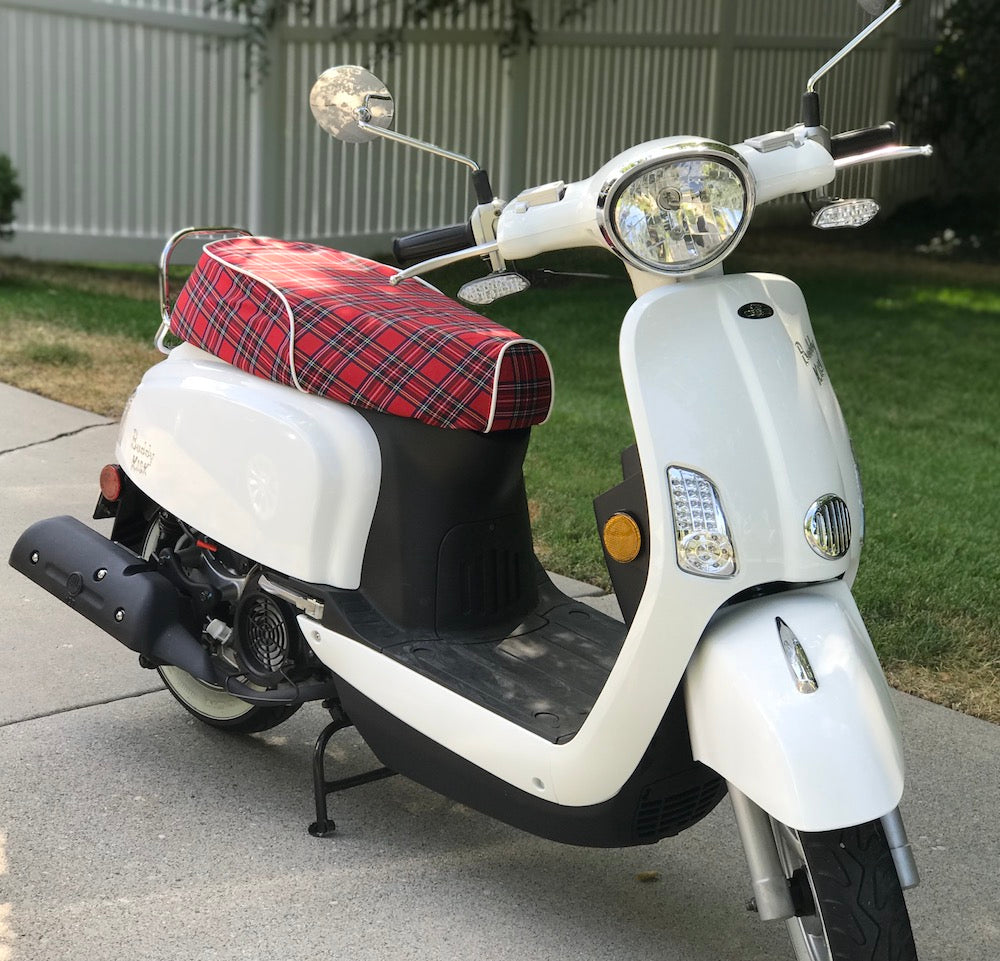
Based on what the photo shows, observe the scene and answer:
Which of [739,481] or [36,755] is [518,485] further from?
[36,755]

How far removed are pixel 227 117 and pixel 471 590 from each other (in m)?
7.21

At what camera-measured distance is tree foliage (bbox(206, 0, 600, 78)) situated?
9.15 metres

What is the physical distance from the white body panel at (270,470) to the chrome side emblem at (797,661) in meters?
0.88

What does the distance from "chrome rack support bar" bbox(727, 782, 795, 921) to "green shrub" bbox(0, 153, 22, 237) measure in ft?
22.8

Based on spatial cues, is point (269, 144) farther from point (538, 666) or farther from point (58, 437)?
point (538, 666)

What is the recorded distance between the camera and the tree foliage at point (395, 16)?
9148 millimetres

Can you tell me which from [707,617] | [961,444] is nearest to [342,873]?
[707,617]

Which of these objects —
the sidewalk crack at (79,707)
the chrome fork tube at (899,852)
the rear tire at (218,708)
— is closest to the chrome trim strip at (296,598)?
the rear tire at (218,708)

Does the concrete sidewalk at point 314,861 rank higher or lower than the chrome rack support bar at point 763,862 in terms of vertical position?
lower

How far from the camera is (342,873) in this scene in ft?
8.87

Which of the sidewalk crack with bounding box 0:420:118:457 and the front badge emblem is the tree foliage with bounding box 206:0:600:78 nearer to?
the sidewalk crack with bounding box 0:420:118:457

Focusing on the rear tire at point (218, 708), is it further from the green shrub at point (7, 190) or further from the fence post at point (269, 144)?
the fence post at point (269, 144)

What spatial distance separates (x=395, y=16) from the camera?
32.6 ft

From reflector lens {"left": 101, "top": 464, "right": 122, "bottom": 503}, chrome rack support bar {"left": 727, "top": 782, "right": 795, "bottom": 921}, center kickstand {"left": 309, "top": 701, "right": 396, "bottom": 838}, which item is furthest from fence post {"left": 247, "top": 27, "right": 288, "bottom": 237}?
chrome rack support bar {"left": 727, "top": 782, "right": 795, "bottom": 921}
